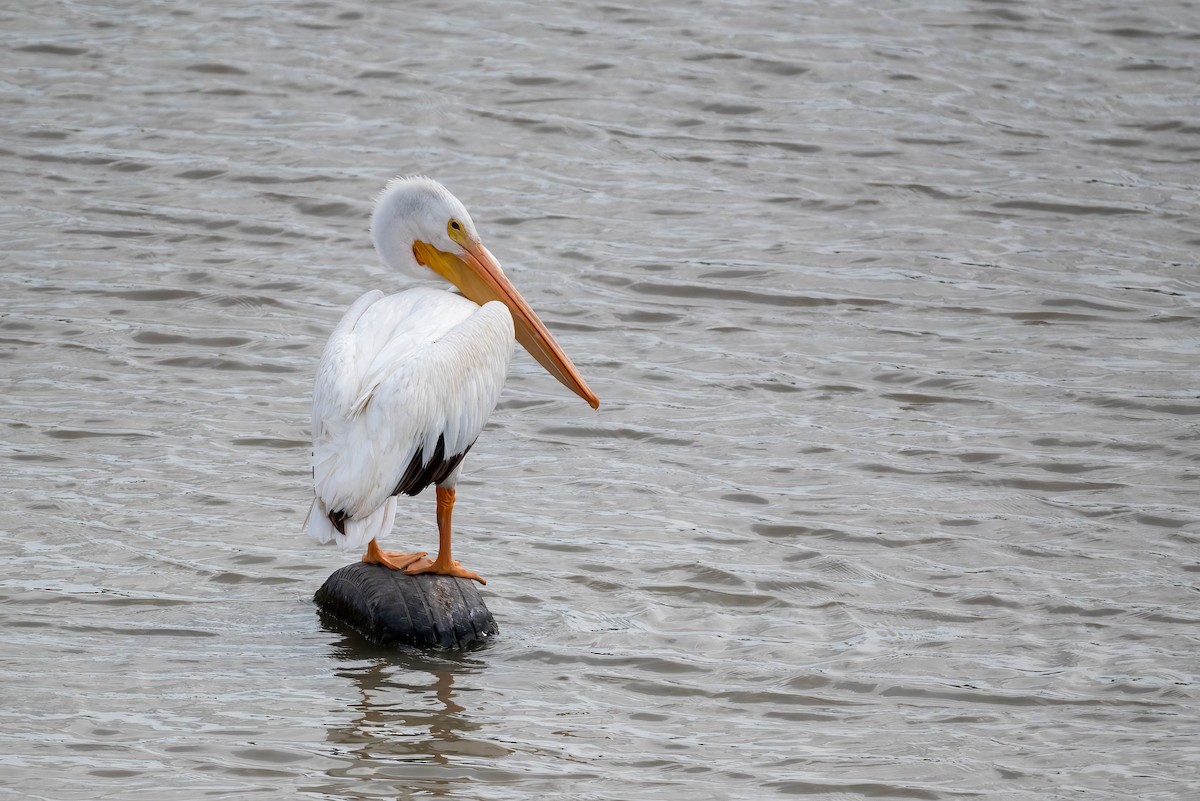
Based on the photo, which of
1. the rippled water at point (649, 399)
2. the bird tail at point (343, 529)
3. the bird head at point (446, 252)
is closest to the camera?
the rippled water at point (649, 399)

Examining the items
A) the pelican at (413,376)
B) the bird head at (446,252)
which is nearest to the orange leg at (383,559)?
the pelican at (413,376)

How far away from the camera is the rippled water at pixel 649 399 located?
4.14 m

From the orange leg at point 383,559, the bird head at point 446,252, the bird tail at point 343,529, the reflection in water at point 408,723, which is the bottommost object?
the reflection in water at point 408,723

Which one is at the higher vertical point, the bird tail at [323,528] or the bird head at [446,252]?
the bird head at [446,252]

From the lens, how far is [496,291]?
17.2ft

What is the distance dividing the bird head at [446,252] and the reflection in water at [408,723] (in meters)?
1.08

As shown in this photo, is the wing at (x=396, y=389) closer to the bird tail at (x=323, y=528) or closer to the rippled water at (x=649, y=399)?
the bird tail at (x=323, y=528)

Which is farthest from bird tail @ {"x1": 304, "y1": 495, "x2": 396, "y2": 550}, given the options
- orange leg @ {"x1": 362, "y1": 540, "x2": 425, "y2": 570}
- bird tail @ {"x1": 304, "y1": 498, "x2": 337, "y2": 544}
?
orange leg @ {"x1": 362, "y1": 540, "x2": 425, "y2": 570}

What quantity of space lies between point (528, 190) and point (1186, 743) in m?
4.93

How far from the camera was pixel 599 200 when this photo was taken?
324 inches

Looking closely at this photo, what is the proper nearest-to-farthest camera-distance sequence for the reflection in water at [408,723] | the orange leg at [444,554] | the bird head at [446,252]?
the reflection in water at [408,723] < the orange leg at [444,554] < the bird head at [446,252]

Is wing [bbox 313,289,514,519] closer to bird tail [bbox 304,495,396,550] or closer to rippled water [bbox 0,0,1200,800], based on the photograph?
bird tail [bbox 304,495,396,550]

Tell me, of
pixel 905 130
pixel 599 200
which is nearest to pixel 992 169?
pixel 905 130

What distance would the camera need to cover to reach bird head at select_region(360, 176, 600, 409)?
5125 millimetres
